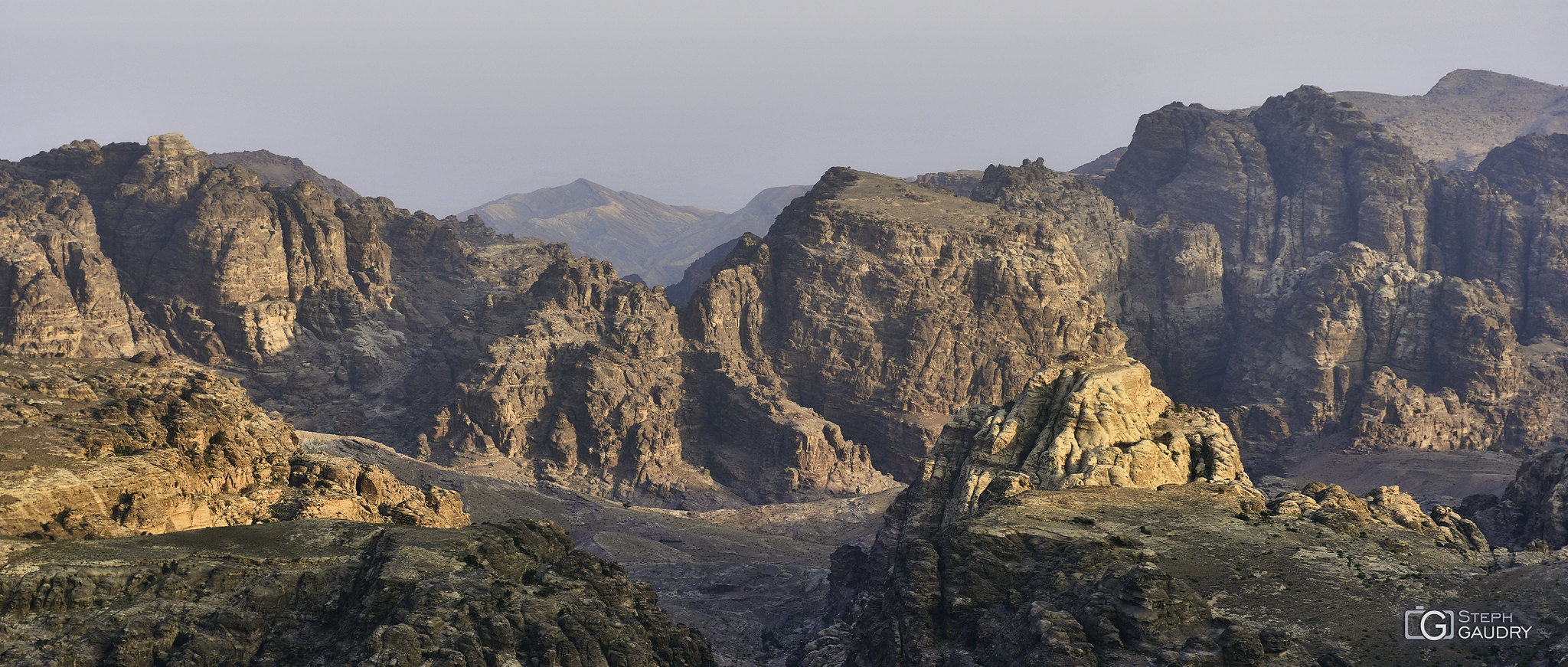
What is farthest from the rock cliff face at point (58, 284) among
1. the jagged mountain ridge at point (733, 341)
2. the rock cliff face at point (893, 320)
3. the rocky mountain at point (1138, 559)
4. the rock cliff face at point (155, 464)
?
the rocky mountain at point (1138, 559)

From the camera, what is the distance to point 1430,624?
2319 inches

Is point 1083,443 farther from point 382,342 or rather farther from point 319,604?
point 382,342

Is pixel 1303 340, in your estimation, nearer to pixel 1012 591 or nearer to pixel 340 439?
pixel 340 439

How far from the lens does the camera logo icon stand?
190ft

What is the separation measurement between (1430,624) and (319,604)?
47.6m

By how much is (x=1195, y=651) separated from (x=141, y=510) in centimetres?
5030

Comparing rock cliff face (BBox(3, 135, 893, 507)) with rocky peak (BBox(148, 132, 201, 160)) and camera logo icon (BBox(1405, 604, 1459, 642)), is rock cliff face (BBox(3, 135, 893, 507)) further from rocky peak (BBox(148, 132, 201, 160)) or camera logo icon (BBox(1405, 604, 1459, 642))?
camera logo icon (BBox(1405, 604, 1459, 642))

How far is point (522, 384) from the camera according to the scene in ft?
553

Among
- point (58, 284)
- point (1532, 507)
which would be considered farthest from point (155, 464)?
point (58, 284)

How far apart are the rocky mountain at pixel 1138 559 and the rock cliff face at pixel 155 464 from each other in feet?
101

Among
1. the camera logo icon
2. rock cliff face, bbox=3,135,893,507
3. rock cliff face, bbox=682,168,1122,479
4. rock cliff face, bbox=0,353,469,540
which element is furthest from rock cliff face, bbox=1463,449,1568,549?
rock cliff face, bbox=0,353,469,540

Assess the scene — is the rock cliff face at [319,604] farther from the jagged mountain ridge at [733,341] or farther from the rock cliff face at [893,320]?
the rock cliff face at [893,320]

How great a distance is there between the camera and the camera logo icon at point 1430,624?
5800 cm

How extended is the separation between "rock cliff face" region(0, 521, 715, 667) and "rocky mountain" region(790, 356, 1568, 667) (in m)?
14.3
